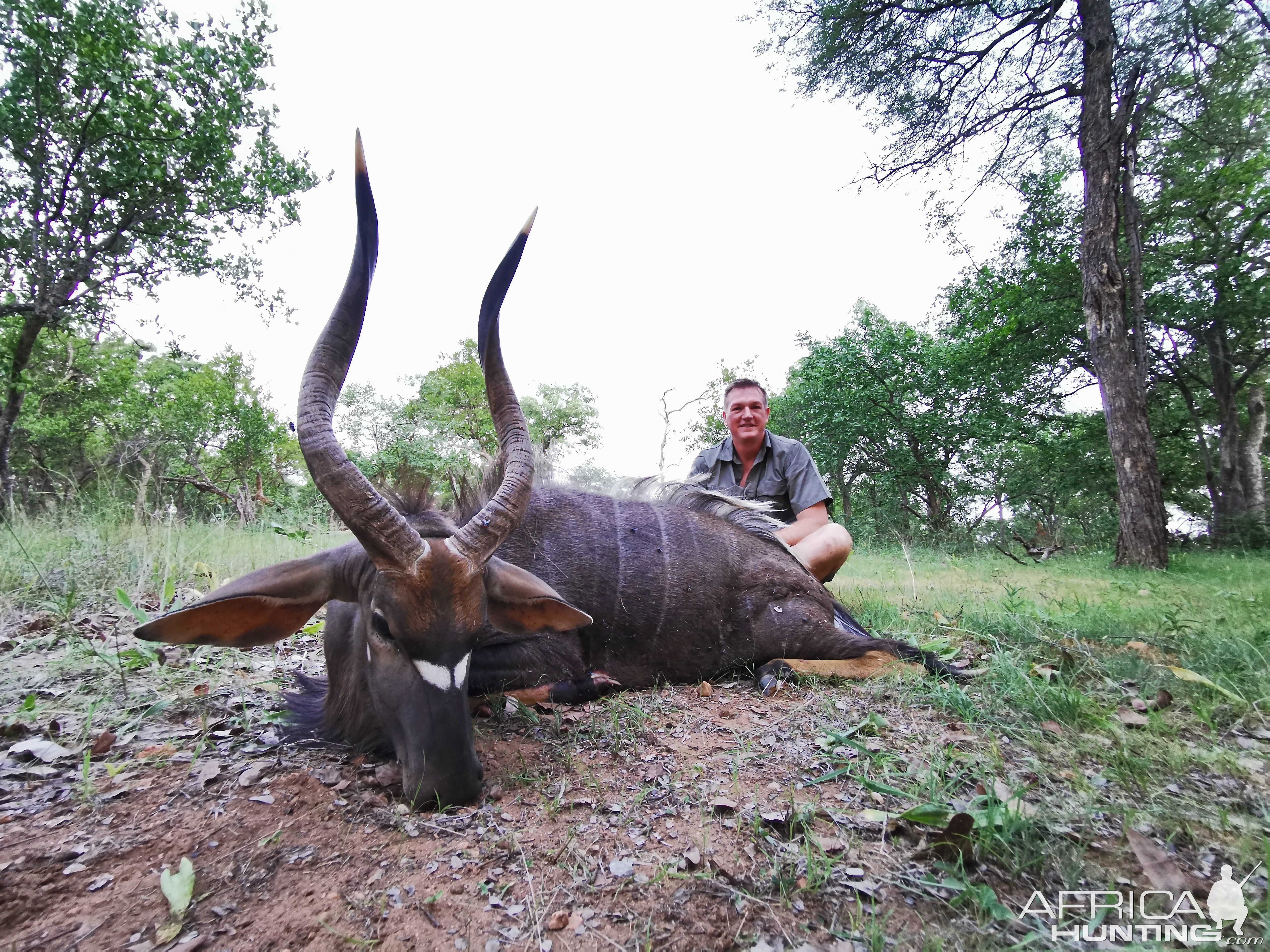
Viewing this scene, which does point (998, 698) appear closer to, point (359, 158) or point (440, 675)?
point (440, 675)

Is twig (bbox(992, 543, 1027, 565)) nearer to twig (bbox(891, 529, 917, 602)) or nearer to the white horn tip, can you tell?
twig (bbox(891, 529, 917, 602))

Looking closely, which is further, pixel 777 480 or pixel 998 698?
pixel 777 480

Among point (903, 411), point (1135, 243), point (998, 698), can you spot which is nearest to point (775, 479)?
point (998, 698)

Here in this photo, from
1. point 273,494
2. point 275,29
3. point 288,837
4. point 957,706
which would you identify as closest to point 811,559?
point 957,706

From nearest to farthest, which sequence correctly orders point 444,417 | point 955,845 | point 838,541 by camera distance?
point 955,845 < point 838,541 < point 444,417

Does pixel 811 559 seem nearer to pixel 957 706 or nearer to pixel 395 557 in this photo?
pixel 957 706

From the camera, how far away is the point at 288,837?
5.76ft

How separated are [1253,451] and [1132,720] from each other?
19132mm

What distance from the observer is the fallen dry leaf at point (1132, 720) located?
2.24m

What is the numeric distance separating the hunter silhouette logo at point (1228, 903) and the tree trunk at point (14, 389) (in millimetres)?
13235

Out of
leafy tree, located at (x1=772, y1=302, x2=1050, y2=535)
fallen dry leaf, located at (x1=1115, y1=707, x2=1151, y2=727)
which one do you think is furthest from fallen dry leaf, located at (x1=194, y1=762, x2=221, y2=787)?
leafy tree, located at (x1=772, y1=302, x2=1050, y2=535)

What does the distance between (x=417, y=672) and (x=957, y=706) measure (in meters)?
2.33

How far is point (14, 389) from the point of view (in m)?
9.48

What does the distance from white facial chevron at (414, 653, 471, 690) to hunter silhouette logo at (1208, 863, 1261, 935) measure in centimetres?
214
